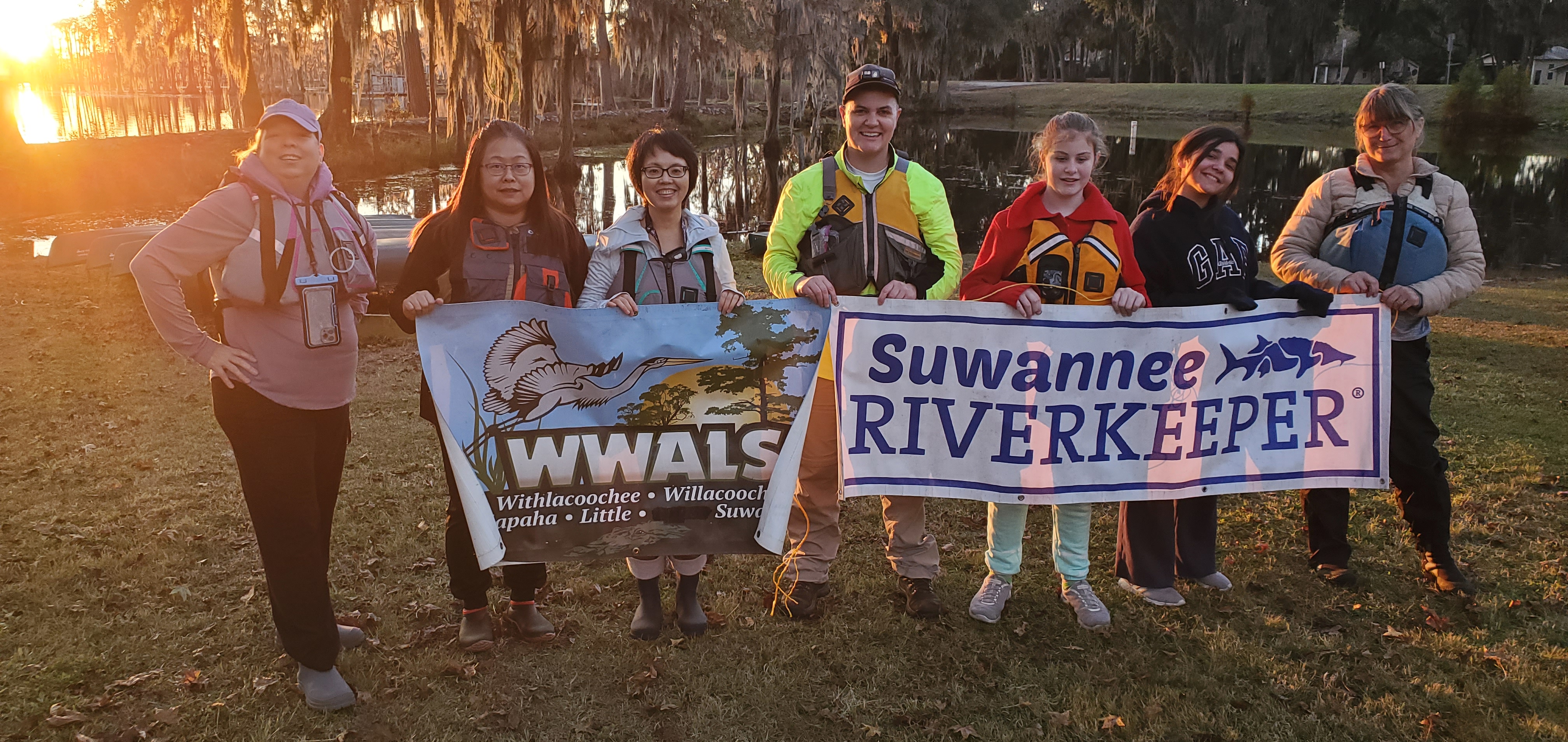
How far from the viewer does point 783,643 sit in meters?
4.20

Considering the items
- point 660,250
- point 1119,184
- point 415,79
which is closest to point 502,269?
point 660,250

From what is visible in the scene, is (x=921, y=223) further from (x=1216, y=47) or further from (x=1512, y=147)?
(x=1216, y=47)

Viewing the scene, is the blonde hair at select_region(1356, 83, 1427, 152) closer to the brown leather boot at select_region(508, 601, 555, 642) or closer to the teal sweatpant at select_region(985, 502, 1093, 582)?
the teal sweatpant at select_region(985, 502, 1093, 582)

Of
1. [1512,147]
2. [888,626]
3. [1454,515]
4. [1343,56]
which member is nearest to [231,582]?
[888,626]

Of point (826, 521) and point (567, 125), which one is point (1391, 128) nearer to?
point (826, 521)

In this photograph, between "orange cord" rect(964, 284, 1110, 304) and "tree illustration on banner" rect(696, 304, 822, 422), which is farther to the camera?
"orange cord" rect(964, 284, 1110, 304)

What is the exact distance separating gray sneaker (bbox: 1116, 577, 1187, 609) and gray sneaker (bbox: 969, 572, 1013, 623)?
0.70m

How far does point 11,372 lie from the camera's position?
8.29m

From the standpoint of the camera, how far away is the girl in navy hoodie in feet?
13.6

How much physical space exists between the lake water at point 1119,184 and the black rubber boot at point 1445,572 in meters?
11.6

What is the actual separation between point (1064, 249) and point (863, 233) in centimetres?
92

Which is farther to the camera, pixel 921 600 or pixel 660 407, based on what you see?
pixel 921 600

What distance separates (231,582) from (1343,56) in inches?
3227

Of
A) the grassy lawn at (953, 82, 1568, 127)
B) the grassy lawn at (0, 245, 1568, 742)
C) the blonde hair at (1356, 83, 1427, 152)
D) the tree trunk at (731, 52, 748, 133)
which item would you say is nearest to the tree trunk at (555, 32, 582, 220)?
the tree trunk at (731, 52, 748, 133)
